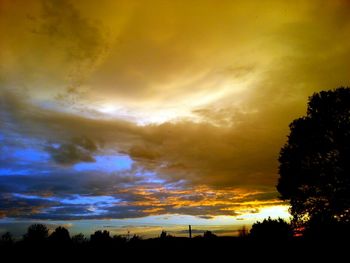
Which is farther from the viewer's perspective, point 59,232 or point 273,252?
point 59,232

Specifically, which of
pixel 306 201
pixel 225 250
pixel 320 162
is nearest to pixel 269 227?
pixel 306 201

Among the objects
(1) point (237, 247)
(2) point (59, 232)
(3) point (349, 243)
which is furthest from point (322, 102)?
(2) point (59, 232)

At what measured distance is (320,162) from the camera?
29.8 m

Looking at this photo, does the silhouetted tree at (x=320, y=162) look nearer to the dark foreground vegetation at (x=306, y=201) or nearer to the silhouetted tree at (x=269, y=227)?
the dark foreground vegetation at (x=306, y=201)

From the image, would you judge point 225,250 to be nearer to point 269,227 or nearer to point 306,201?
point 306,201

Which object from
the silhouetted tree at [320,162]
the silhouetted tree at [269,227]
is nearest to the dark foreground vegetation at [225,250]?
the silhouetted tree at [320,162]

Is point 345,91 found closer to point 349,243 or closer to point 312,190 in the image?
point 312,190

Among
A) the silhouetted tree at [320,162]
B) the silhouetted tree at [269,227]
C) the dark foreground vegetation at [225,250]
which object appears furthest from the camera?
the silhouetted tree at [269,227]

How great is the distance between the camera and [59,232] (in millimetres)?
55500

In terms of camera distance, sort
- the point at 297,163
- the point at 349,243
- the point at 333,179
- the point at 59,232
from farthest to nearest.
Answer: the point at 59,232
the point at 297,163
the point at 333,179
the point at 349,243

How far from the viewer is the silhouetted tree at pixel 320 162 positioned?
2870cm

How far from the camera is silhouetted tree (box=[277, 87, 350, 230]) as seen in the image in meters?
28.7

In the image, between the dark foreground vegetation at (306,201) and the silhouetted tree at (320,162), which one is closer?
the dark foreground vegetation at (306,201)

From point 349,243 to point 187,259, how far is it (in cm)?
1227
